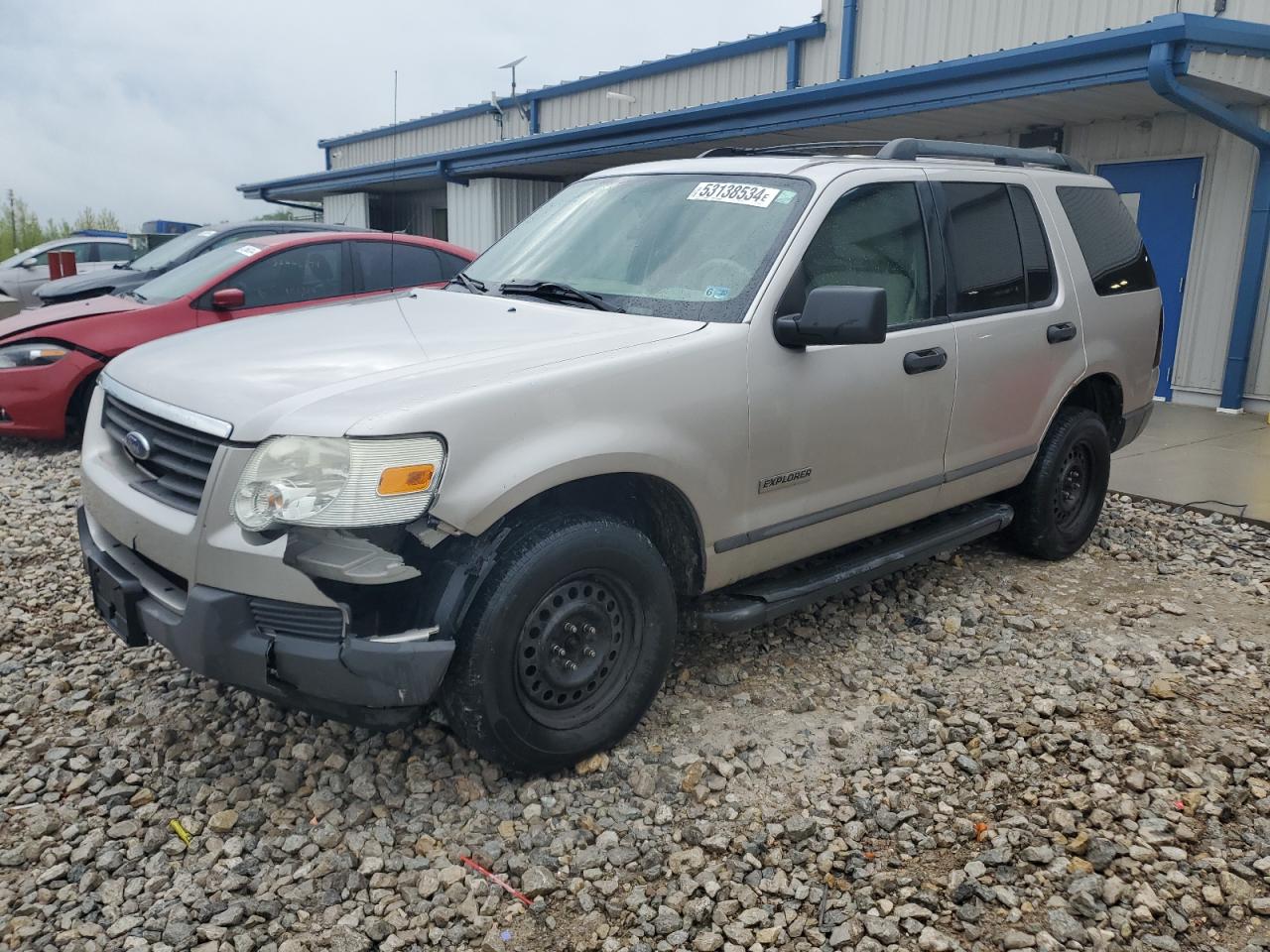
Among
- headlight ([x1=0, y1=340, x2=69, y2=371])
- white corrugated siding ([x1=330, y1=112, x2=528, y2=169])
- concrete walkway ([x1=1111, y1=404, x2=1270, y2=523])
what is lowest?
concrete walkway ([x1=1111, y1=404, x2=1270, y2=523])

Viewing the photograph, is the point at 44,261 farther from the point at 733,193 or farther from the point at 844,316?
the point at 844,316

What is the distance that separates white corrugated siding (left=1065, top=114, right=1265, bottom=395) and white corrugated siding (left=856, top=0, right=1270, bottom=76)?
1.01 metres

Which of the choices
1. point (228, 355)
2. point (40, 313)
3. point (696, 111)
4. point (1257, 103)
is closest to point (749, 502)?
point (228, 355)

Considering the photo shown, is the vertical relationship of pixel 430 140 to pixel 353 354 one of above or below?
above

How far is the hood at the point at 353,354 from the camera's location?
9.38ft

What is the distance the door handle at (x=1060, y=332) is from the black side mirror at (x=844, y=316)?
175 centimetres

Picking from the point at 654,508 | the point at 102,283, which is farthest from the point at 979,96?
the point at 102,283

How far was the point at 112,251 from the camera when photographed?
728 inches

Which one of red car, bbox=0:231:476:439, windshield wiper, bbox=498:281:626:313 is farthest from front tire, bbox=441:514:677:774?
red car, bbox=0:231:476:439

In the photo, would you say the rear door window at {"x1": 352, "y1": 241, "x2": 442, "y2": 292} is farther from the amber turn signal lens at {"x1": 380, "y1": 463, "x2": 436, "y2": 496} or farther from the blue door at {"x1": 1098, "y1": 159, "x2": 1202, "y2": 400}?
the blue door at {"x1": 1098, "y1": 159, "x2": 1202, "y2": 400}

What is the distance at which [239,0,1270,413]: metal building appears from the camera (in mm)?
7883

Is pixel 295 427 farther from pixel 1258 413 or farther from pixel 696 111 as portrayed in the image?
pixel 696 111

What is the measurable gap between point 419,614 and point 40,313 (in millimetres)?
6572

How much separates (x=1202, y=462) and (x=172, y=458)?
6.95 m
